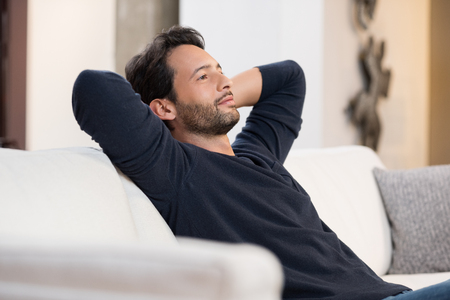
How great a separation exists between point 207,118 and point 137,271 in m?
0.88

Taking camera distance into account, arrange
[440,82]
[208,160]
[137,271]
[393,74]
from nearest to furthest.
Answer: [137,271] → [208,160] → [393,74] → [440,82]

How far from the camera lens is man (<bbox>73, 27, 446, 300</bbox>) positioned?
3.27 feet

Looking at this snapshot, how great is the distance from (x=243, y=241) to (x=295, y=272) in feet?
0.42

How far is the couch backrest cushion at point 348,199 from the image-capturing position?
1727mm

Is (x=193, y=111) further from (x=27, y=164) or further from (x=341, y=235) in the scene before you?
(x=341, y=235)

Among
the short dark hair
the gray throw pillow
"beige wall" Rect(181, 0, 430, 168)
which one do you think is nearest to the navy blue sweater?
the short dark hair

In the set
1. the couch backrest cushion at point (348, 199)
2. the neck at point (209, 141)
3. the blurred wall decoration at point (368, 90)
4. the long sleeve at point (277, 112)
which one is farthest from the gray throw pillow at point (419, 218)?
the blurred wall decoration at point (368, 90)

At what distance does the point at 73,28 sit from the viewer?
13.9ft

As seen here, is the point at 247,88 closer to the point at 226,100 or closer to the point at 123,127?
the point at 226,100

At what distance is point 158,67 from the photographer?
4.43 ft

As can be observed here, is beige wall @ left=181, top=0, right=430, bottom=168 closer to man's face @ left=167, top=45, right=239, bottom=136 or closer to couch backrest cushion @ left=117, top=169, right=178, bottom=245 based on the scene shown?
man's face @ left=167, top=45, right=239, bottom=136

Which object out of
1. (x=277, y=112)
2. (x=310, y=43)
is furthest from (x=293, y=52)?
(x=277, y=112)

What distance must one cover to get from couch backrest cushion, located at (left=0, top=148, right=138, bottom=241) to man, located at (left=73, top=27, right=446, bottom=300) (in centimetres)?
6

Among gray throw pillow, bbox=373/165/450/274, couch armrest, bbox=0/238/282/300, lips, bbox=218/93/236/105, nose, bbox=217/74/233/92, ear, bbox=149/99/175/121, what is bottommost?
gray throw pillow, bbox=373/165/450/274
